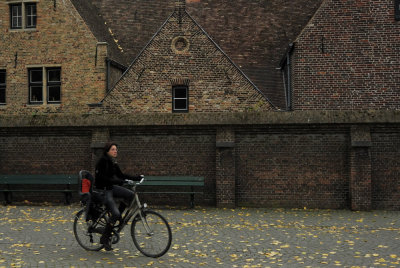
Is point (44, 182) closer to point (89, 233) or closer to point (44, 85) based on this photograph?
point (89, 233)

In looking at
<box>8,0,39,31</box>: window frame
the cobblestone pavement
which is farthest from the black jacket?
<box>8,0,39,31</box>: window frame

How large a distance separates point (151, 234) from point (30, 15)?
1685 cm

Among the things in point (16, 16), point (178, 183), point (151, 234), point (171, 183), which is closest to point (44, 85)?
point (16, 16)

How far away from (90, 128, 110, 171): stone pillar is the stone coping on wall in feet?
0.74

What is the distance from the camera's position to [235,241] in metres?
8.85

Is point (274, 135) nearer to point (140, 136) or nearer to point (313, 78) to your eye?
point (140, 136)

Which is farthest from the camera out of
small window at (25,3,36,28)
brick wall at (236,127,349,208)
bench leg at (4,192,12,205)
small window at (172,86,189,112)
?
small window at (25,3,36,28)

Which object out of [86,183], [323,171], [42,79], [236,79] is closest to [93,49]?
[42,79]

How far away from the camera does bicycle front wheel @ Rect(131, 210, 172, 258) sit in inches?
295

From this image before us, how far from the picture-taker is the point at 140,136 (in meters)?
14.3

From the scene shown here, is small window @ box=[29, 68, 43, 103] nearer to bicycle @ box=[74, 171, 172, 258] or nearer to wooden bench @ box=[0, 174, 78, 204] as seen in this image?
wooden bench @ box=[0, 174, 78, 204]

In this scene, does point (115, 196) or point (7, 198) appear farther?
point (7, 198)

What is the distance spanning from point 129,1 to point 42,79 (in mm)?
6850

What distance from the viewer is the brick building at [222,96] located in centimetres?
1349
